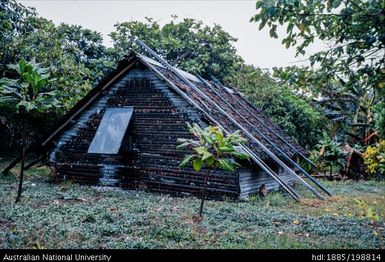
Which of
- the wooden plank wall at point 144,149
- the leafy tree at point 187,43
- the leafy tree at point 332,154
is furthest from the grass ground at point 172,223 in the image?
the leafy tree at point 187,43

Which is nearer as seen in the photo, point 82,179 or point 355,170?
point 82,179

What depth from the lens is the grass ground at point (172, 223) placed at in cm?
612

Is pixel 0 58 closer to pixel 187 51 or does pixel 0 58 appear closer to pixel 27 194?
pixel 27 194

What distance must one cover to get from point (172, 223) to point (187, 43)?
21604 millimetres

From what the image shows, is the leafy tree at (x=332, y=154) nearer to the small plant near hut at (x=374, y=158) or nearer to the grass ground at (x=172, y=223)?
the small plant near hut at (x=374, y=158)

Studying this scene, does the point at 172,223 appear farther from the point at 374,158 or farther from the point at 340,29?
the point at 374,158

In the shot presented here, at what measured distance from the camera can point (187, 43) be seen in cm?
2695

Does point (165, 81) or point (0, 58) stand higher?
point (0, 58)

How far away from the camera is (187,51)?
26781 millimetres

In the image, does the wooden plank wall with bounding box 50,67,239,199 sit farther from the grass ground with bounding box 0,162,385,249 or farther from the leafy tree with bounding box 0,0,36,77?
the leafy tree with bounding box 0,0,36,77

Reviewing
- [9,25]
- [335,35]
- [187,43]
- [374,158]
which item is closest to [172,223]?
[335,35]

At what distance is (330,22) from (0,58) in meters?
16.6

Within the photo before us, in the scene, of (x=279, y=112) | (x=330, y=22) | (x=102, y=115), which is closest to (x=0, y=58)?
(x=102, y=115)

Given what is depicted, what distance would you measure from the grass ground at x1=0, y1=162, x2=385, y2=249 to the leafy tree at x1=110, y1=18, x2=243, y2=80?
17278mm
